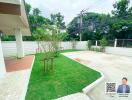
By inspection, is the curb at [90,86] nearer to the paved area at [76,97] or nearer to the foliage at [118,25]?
the paved area at [76,97]

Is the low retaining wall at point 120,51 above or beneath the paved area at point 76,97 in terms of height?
above

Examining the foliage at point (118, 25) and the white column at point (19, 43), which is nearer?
the white column at point (19, 43)

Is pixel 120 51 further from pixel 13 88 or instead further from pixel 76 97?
pixel 13 88

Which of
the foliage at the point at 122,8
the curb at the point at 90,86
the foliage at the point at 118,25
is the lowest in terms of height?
the curb at the point at 90,86

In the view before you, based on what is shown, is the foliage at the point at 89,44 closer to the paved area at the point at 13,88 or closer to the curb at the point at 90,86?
the curb at the point at 90,86

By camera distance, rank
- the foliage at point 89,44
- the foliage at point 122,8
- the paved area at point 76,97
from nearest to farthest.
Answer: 1. the paved area at point 76,97
2. the foliage at point 122,8
3. the foliage at point 89,44

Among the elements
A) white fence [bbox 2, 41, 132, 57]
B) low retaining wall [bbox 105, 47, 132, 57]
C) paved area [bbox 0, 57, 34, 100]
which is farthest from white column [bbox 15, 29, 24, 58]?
low retaining wall [bbox 105, 47, 132, 57]

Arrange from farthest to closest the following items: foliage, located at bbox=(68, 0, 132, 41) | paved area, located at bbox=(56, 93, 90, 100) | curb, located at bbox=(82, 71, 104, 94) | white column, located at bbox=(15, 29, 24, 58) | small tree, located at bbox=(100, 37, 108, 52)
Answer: foliage, located at bbox=(68, 0, 132, 41) → small tree, located at bbox=(100, 37, 108, 52) → white column, located at bbox=(15, 29, 24, 58) → curb, located at bbox=(82, 71, 104, 94) → paved area, located at bbox=(56, 93, 90, 100)

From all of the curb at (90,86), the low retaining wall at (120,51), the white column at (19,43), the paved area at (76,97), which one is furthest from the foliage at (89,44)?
the paved area at (76,97)

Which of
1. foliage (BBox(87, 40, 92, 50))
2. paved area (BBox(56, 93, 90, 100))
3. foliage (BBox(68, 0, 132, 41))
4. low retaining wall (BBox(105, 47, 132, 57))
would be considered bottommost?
paved area (BBox(56, 93, 90, 100))

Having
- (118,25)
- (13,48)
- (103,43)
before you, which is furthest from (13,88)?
(118,25)

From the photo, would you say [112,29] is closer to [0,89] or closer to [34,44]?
[34,44]

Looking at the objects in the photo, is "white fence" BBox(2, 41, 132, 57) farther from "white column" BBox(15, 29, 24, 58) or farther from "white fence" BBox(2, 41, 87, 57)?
"white column" BBox(15, 29, 24, 58)

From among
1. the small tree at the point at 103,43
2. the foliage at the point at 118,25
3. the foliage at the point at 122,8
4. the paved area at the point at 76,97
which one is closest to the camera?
the paved area at the point at 76,97
